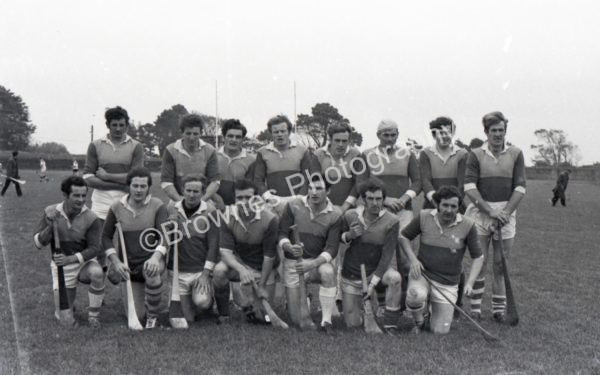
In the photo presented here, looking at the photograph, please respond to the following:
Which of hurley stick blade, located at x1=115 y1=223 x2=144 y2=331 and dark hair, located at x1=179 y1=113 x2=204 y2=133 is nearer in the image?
hurley stick blade, located at x1=115 y1=223 x2=144 y2=331

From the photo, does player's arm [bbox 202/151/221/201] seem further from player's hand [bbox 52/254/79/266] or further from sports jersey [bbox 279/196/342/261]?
player's hand [bbox 52/254/79/266]

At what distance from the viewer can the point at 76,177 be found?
542 centimetres

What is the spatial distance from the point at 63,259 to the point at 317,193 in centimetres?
246

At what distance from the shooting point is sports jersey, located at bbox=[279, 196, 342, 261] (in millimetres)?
5469

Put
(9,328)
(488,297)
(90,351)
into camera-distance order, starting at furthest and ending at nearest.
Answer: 1. (488,297)
2. (9,328)
3. (90,351)

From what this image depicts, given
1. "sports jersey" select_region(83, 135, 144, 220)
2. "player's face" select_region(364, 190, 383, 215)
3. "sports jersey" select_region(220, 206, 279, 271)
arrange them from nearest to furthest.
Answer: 1. "player's face" select_region(364, 190, 383, 215)
2. "sports jersey" select_region(220, 206, 279, 271)
3. "sports jersey" select_region(83, 135, 144, 220)

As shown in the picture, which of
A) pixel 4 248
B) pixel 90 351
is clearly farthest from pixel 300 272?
pixel 4 248

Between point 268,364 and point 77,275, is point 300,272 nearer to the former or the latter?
point 268,364

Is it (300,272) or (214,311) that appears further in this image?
(214,311)

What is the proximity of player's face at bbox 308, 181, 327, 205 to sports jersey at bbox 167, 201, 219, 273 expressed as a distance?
98 centimetres

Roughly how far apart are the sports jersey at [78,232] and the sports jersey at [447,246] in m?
3.22

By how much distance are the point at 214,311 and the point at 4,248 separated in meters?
5.08

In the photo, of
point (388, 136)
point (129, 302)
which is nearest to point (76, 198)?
point (129, 302)

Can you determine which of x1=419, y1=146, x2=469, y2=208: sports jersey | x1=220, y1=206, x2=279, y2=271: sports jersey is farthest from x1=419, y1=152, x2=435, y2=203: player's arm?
x1=220, y1=206, x2=279, y2=271: sports jersey
